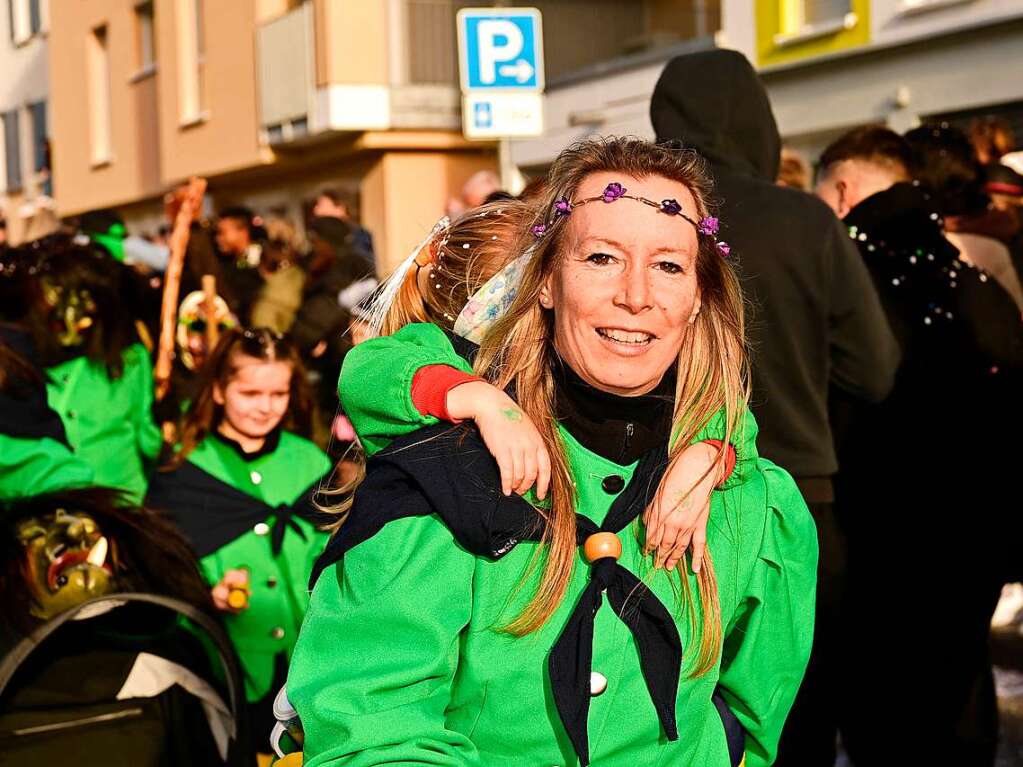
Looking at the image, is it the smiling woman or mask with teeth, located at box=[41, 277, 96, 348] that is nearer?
the smiling woman

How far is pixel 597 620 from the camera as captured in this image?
7.94 feet

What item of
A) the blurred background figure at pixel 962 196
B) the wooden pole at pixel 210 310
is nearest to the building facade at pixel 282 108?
the wooden pole at pixel 210 310

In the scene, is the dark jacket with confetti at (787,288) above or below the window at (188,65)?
below

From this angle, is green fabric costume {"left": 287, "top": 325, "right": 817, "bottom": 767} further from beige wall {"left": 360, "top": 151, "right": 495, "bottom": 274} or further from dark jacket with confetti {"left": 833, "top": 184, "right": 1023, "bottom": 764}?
beige wall {"left": 360, "top": 151, "right": 495, "bottom": 274}

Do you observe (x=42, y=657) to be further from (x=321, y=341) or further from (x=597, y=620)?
(x=321, y=341)

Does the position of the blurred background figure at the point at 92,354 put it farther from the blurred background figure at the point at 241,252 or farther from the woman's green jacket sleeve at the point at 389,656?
the woman's green jacket sleeve at the point at 389,656

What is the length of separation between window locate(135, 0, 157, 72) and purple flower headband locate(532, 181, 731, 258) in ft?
91.1

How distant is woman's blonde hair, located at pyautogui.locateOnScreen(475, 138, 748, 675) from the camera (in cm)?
253

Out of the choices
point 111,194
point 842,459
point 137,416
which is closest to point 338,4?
point 111,194

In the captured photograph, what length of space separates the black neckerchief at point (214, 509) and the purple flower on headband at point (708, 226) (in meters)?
3.07

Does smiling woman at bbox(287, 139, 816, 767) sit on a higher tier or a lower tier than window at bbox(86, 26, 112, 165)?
lower

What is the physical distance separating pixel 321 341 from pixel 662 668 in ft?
20.3

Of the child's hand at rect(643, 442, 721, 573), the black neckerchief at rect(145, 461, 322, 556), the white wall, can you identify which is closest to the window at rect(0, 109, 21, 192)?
the white wall

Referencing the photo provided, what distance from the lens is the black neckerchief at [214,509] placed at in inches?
216
